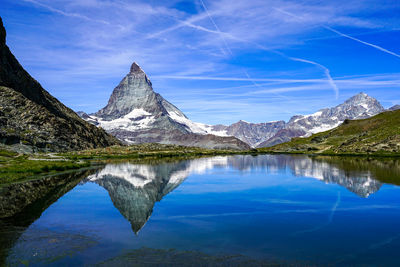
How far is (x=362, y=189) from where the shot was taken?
220 feet

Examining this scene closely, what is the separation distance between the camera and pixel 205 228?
37.8 meters

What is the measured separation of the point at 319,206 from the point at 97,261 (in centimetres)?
3585

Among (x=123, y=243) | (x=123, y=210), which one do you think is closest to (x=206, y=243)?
(x=123, y=243)

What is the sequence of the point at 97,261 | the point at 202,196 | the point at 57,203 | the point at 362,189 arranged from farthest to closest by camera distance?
the point at 362,189, the point at 202,196, the point at 57,203, the point at 97,261

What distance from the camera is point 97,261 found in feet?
84.9

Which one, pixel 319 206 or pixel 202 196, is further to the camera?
pixel 202 196

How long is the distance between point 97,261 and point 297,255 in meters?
15.9

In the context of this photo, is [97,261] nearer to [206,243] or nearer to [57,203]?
[206,243]

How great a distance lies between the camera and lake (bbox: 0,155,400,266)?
88.6 feet

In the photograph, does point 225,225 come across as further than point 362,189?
No

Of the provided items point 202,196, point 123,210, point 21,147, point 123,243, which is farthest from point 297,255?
point 21,147

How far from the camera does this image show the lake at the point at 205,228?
1063 inches

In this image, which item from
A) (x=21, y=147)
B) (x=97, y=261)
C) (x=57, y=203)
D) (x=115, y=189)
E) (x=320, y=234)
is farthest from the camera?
(x=21, y=147)

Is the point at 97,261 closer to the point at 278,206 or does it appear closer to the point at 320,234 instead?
the point at 320,234
